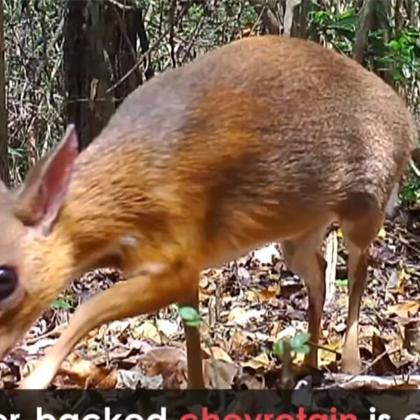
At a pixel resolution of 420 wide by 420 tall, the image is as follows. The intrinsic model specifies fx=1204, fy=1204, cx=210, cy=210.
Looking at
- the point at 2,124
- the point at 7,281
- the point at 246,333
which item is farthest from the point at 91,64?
the point at 7,281

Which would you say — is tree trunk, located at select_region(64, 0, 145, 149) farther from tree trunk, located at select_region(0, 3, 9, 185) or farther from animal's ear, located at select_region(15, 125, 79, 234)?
animal's ear, located at select_region(15, 125, 79, 234)

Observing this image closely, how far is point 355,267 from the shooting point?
5.79 m

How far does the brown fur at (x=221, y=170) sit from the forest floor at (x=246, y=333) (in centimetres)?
47

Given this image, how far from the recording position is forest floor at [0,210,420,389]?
5195 millimetres

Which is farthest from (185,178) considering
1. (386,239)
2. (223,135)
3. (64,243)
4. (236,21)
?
(236,21)

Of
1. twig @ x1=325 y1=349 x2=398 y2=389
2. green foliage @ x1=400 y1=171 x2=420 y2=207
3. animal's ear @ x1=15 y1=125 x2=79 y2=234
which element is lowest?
green foliage @ x1=400 y1=171 x2=420 y2=207

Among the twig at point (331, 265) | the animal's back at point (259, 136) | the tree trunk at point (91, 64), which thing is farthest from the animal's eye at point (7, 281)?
the tree trunk at point (91, 64)

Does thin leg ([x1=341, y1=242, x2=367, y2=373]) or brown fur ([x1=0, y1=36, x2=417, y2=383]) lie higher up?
brown fur ([x1=0, y1=36, x2=417, y2=383])

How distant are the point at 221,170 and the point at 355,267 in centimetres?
130

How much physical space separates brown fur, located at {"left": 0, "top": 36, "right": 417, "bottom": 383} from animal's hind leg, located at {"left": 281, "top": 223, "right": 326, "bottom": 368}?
0.13 ft

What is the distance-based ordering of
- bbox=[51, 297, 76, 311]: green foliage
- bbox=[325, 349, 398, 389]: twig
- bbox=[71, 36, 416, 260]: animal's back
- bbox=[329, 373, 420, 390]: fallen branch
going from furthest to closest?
1. bbox=[51, 297, 76, 311]: green foliage
2. bbox=[325, 349, 398, 389]: twig
3. bbox=[329, 373, 420, 390]: fallen branch
4. bbox=[71, 36, 416, 260]: animal's back

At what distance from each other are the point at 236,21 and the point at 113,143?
254 inches

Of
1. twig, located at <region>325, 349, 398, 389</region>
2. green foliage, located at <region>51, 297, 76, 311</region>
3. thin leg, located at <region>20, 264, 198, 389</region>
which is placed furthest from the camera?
green foliage, located at <region>51, 297, 76, 311</region>

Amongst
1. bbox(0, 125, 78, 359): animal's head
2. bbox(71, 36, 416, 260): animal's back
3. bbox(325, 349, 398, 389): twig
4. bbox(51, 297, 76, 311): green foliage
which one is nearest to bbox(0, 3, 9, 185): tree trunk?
bbox(51, 297, 76, 311): green foliage
